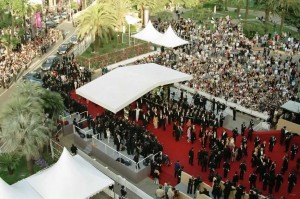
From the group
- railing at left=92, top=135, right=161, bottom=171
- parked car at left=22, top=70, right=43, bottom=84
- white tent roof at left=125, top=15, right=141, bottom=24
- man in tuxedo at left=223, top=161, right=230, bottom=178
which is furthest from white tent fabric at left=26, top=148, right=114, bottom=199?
white tent roof at left=125, top=15, right=141, bottom=24

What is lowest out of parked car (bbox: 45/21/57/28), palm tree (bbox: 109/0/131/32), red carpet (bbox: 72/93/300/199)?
red carpet (bbox: 72/93/300/199)

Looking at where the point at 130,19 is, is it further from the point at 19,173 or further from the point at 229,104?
the point at 19,173

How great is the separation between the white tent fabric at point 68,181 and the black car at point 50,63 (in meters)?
17.0

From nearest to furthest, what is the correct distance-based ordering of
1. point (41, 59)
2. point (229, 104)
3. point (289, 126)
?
1. point (289, 126)
2. point (229, 104)
3. point (41, 59)

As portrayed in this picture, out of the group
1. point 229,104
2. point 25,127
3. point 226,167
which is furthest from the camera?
point 229,104

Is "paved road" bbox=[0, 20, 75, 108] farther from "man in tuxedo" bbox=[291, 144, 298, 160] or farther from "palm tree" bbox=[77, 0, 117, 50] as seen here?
"man in tuxedo" bbox=[291, 144, 298, 160]

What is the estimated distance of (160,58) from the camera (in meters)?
34.1

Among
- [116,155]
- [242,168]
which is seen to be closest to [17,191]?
[116,155]

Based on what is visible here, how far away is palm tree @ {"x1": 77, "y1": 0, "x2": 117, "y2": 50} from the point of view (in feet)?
117

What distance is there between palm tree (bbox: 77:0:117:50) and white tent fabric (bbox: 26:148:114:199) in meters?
21.0

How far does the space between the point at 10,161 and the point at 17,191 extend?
4321mm

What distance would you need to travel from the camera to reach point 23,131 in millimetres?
17984

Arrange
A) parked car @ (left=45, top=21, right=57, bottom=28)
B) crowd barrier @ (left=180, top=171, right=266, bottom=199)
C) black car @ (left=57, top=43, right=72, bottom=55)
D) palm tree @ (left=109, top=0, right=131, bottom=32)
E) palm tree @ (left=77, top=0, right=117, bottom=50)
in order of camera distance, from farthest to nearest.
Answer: parked car @ (left=45, top=21, right=57, bottom=28) → palm tree @ (left=109, top=0, right=131, bottom=32) → black car @ (left=57, top=43, right=72, bottom=55) → palm tree @ (left=77, top=0, right=117, bottom=50) → crowd barrier @ (left=180, top=171, right=266, bottom=199)

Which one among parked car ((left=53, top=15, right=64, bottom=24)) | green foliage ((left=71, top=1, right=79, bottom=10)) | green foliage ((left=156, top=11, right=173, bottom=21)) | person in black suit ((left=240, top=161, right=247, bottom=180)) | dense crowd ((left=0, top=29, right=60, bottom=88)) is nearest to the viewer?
person in black suit ((left=240, top=161, right=247, bottom=180))
